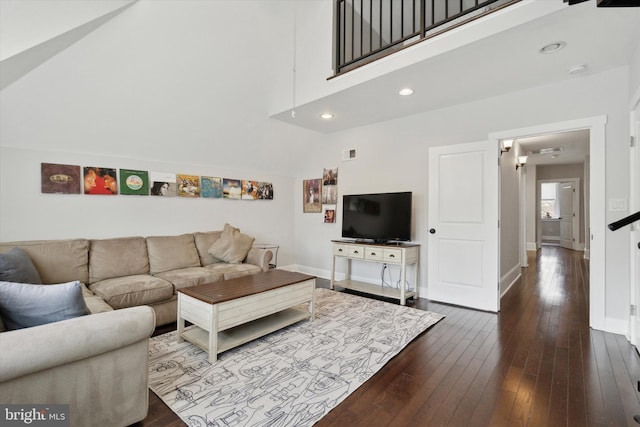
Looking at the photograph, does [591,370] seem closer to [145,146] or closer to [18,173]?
[145,146]

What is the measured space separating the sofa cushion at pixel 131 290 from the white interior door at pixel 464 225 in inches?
127

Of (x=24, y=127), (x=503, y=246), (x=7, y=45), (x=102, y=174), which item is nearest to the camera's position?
(x=7, y=45)

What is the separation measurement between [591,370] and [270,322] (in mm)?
2590

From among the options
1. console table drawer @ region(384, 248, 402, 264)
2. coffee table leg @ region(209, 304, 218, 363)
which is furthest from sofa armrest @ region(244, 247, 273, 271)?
coffee table leg @ region(209, 304, 218, 363)

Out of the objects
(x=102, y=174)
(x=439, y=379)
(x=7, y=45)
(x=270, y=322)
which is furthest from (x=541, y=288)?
(x=7, y=45)

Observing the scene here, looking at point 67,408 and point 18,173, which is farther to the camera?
point 18,173

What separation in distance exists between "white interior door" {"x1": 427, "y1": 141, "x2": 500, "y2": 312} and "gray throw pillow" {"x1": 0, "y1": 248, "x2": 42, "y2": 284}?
4087 millimetres

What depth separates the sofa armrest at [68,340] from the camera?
1.19 m

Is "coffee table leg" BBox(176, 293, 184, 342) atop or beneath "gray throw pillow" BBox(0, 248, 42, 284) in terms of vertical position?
beneath

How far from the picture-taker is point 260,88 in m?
3.99

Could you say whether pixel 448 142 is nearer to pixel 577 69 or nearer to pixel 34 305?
pixel 577 69

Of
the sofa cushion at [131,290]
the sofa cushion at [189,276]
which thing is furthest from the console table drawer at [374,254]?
the sofa cushion at [131,290]

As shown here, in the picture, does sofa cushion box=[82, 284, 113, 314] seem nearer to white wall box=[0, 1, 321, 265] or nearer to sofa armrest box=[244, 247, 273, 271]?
white wall box=[0, 1, 321, 265]

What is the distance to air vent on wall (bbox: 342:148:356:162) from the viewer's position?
4.86m
